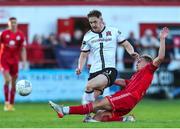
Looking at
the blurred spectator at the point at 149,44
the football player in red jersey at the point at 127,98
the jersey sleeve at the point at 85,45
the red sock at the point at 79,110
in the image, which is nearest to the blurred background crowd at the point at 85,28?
the blurred spectator at the point at 149,44

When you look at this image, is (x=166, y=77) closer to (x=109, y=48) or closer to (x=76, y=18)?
(x=76, y=18)

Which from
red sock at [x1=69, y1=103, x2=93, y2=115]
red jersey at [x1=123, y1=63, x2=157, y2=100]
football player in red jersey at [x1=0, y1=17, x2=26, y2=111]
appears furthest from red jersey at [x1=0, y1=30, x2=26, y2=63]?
red sock at [x1=69, y1=103, x2=93, y2=115]

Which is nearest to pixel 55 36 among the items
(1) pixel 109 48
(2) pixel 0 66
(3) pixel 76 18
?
(3) pixel 76 18

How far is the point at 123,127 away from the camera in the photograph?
45.2ft

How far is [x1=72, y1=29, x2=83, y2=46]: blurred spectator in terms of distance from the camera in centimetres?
2992

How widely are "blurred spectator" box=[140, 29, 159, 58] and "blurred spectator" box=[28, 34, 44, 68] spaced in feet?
12.2

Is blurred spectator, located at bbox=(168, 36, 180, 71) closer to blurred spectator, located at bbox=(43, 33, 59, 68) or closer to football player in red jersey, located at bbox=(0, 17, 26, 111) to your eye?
blurred spectator, located at bbox=(43, 33, 59, 68)

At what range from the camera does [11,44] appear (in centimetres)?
2241

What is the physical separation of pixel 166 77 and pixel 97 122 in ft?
43.2

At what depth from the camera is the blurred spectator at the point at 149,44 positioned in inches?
1170

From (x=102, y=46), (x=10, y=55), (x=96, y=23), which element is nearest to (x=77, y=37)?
(x=10, y=55)

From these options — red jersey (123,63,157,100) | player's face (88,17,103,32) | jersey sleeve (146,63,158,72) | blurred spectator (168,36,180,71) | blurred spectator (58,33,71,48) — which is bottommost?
blurred spectator (168,36,180,71)

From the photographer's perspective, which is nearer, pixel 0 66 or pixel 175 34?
pixel 0 66

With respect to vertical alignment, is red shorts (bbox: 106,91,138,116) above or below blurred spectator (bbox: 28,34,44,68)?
above
